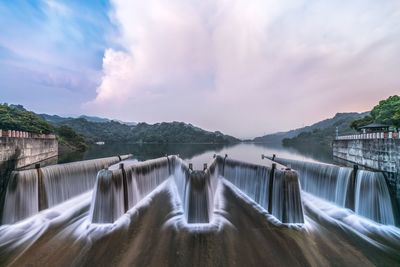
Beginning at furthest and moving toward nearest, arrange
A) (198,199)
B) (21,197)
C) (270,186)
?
(270,186) < (21,197) < (198,199)

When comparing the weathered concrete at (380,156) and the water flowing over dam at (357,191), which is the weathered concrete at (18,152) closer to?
the water flowing over dam at (357,191)

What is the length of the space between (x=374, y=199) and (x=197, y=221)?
7.99m

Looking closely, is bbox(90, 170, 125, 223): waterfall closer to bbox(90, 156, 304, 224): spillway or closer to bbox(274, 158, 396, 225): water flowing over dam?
bbox(90, 156, 304, 224): spillway

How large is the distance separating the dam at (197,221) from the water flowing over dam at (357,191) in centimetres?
5

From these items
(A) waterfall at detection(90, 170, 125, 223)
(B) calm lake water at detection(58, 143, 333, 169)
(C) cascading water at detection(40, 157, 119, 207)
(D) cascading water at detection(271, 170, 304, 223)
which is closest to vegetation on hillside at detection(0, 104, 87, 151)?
(B) calm lake water at detection(58, 143, 333, 169)

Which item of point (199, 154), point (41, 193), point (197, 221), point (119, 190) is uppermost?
point (119, 190)

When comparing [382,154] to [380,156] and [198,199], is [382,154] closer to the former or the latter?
[380,156]

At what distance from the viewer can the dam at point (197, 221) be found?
20.5ft

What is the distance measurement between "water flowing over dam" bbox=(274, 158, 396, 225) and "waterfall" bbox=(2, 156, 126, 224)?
15101 millimetres

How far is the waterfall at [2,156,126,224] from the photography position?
29.1 ft

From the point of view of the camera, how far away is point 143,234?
7.68m

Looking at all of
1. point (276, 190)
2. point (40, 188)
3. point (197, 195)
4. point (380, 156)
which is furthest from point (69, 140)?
point (380, 156)

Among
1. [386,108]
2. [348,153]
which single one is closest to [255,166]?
[348,153]

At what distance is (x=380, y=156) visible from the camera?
1470 cm
